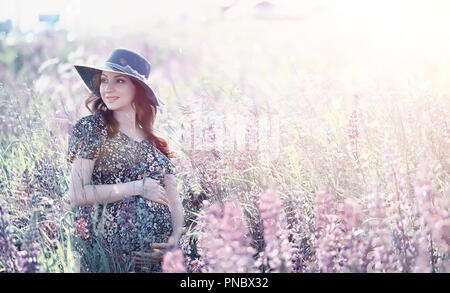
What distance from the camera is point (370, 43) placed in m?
5.04

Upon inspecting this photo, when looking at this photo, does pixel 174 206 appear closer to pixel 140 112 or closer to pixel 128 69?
pixel 140 112

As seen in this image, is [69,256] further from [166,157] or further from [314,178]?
[314,178]

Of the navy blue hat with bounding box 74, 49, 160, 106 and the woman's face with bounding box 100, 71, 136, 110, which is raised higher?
the navy blue hat with bounding box 74, 49, 160, 106

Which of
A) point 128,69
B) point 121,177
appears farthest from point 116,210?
point 128,69

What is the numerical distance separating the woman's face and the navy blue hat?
0.17ft

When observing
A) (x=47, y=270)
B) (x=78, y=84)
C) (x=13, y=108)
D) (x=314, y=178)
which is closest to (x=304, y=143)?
(x=314, y=178)

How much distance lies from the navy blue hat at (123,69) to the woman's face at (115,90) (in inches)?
2.0

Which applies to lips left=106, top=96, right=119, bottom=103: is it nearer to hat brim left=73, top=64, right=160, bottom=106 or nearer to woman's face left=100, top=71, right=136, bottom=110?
woman's face left=100, top=71, right=136, bottom=110

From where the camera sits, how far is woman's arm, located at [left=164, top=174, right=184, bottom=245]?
2959 mm

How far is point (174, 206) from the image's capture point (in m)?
3.01

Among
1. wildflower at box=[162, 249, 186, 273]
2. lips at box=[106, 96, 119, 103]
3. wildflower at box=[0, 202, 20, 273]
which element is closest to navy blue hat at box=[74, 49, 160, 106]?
lips at box=[106, 96, 119, 103]

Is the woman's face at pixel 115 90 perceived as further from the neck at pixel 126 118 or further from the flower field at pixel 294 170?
the flower field at pixel 294 170

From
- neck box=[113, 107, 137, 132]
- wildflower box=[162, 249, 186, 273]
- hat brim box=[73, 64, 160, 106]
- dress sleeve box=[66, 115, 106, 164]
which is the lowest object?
wildflower box=[162, 249, 186, 273]

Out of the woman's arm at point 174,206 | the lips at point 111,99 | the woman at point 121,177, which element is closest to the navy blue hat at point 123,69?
the woman at point 121,177
